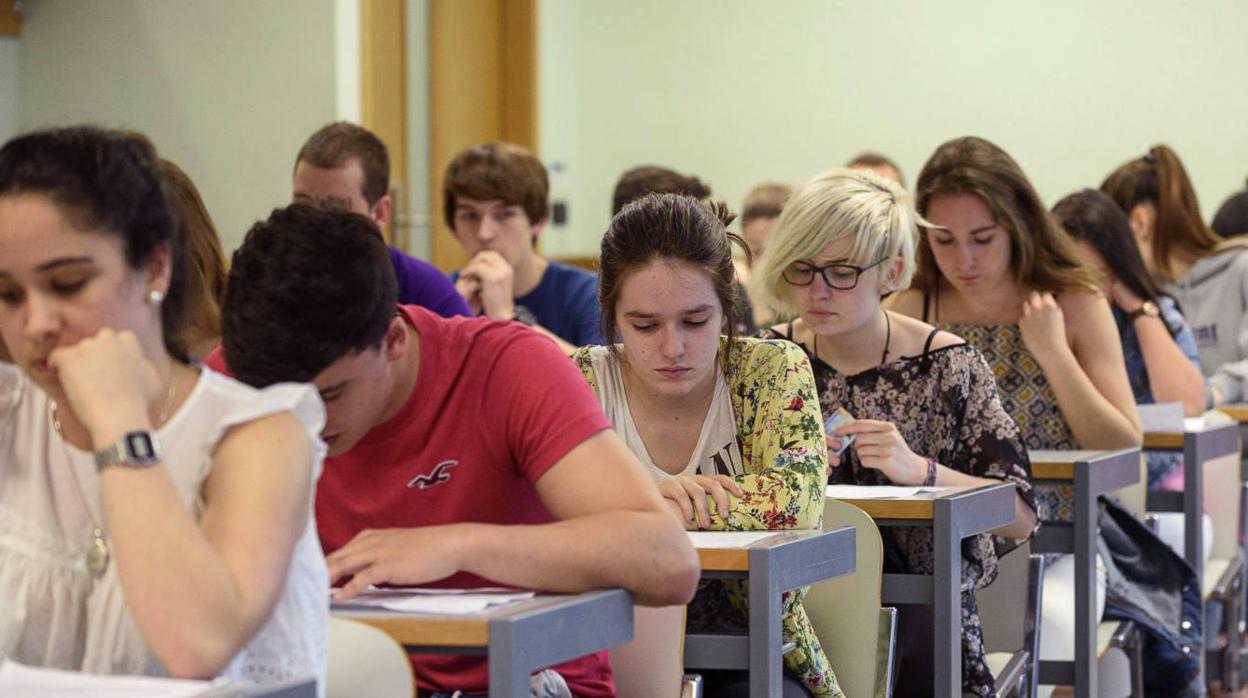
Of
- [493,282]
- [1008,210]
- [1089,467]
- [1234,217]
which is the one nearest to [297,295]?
[1089,467]

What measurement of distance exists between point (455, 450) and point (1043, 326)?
210 cm

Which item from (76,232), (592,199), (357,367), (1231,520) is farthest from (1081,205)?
(592,199)

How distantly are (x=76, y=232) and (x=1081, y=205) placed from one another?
3456 mm

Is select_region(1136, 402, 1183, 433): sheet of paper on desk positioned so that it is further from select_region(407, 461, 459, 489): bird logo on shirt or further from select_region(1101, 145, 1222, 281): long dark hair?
select_region(407, 461, 459, 489): bird logo on shirt

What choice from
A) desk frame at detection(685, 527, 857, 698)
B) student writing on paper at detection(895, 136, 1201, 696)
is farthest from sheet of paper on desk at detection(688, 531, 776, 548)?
student writing on paper at detection(895, 136, 1201, 696)

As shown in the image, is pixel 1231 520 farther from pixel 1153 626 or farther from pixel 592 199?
pixel 592 199

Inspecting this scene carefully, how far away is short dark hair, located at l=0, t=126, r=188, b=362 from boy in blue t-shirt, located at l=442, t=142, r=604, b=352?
3.04 metres

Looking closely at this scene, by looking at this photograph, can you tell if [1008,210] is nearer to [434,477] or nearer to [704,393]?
[704,393]

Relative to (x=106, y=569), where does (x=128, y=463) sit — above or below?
above

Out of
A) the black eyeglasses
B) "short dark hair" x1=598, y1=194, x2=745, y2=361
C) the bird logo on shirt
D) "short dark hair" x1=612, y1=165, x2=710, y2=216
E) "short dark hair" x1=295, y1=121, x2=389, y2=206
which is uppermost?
"short dark hair" x1=295, y1=121, x2=389, y2=206

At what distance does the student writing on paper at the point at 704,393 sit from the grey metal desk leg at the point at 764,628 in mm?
247

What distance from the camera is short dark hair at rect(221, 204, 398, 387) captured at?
5.64 ft

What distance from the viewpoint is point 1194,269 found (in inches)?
223

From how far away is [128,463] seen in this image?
140 cm
